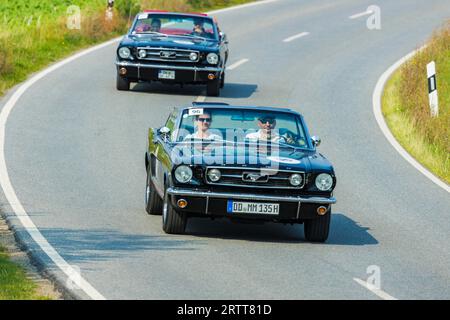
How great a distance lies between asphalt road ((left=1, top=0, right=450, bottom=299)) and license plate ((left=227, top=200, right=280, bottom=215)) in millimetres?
383

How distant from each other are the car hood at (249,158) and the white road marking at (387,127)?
16.5 ft

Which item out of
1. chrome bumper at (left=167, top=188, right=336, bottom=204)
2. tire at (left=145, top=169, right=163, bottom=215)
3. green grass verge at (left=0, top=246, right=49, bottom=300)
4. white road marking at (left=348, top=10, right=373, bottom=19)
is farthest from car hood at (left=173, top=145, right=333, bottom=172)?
white road marking at (left=348, top=10, right=373, bottom=19)

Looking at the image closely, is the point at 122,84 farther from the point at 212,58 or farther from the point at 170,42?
the point at 212,58

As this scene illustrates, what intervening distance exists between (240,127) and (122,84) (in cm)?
1174

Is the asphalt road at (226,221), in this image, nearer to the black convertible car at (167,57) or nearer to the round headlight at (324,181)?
the black convertible car at (167,57)

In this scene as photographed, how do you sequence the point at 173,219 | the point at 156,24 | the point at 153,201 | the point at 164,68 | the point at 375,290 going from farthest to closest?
the point at 156,24, the point at 164,68, the point at 153,201, the point at 173,219, the point at 375,290

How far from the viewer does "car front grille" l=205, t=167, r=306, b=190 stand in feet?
45.2

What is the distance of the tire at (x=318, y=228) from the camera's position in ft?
46.0

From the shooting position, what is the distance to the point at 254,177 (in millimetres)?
13797

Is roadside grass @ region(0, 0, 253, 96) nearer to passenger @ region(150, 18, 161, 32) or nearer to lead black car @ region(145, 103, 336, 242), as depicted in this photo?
passenger @ region(150, 18, 161, 32)

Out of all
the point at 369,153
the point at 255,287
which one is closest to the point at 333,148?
the point at 369,153

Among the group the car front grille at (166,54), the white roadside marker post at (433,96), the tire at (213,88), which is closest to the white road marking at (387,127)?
the white roadside marker post at (433,96)

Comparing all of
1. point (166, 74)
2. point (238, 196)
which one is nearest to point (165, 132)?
point (238, 196)
